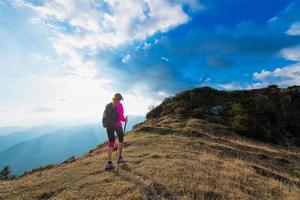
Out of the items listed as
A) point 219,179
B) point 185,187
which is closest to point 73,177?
point 185,187

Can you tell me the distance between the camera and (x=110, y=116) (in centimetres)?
1188

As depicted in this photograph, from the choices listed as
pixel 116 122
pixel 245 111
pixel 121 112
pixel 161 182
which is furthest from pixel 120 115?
pixel 245 111

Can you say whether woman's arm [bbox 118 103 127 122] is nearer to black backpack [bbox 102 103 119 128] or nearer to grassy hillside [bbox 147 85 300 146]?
black backpack [bbox 102 103 119 128]

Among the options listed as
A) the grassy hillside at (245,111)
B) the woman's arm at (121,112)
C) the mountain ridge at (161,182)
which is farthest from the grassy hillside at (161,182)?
the grassy hillside at (245,111)

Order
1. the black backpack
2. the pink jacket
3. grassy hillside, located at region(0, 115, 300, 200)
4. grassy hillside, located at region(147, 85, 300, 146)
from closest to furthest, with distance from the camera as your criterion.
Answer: grassy hillside, located at region(0, 115, 300, 200) < the black backpack < the pink jacket < grassy hillside, located at region(147, 85, 300, 146)

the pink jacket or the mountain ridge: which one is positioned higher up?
the pink jacket

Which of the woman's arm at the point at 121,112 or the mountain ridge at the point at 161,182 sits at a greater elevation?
the woman's arm at the point at 121,112

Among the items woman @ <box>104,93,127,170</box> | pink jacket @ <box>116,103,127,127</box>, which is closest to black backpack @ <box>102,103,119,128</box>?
woman @ <box>104,93,127,170</box>

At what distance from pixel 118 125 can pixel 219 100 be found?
3231cm

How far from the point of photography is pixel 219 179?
34.8ft

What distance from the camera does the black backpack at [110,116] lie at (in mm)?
11852

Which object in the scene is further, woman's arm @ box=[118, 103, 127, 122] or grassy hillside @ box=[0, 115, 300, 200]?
woman's arm @ box=[118, 103, 127, 122]

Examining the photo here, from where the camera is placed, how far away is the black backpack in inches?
467

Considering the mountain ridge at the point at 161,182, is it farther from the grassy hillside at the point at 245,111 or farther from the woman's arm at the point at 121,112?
the grassy hillside at the point at 245,111
